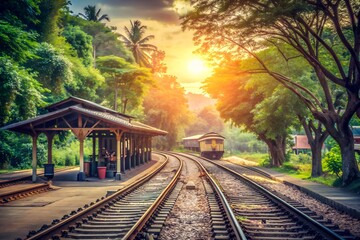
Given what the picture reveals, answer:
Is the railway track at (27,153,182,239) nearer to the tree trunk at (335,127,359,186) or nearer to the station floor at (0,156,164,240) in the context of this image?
the station floor at (0,156,164,240)

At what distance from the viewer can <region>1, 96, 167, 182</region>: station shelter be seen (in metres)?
17.4

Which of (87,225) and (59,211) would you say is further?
(59,211)

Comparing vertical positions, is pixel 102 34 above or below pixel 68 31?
above

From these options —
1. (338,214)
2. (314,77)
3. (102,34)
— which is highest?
(102,34)

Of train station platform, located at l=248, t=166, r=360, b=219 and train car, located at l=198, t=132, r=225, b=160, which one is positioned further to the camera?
train car, located at l=198, t=132, r=225, b=160

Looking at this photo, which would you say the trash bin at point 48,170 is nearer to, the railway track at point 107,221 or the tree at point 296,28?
the railway track at point 107,221

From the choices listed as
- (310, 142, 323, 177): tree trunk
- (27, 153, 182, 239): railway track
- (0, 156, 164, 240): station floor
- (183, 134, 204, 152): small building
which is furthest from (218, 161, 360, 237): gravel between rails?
(183, 134, 204, 152): small building

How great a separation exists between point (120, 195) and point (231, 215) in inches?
207

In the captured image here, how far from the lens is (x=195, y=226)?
7906 mm

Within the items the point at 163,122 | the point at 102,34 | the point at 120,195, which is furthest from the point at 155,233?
the point at 163,122

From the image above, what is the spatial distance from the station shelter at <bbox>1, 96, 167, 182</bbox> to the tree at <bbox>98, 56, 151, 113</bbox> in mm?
15197

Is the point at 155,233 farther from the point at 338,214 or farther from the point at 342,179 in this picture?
the point at 342,179

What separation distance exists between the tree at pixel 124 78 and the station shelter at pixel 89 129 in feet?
49.9

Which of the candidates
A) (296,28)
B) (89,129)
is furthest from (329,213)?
(89,129)
